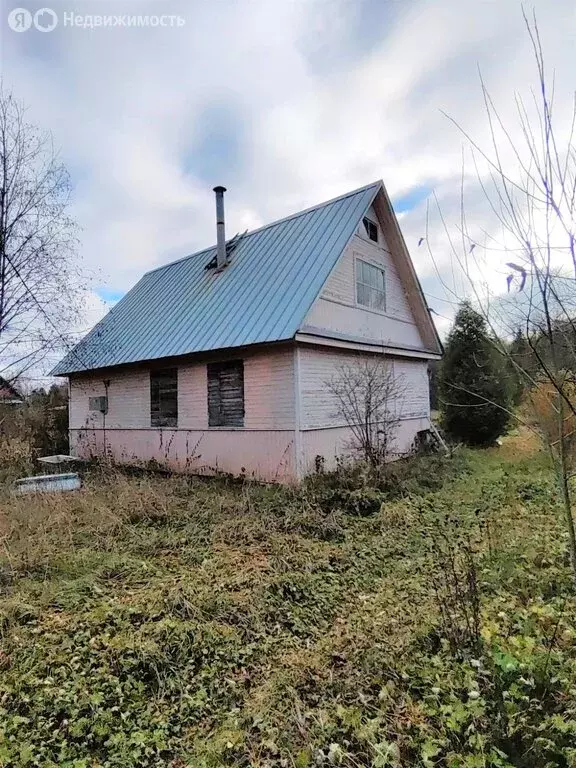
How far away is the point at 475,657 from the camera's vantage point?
2848 millimetres

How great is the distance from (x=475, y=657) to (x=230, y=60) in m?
8.09

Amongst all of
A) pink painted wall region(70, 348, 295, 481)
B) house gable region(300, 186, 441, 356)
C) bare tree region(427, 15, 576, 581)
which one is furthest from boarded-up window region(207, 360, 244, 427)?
bare tree region(427, 15, 576, 581)

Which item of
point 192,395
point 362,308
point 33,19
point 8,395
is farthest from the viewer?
point 8,395

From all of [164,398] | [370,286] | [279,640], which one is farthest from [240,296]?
[279,640]

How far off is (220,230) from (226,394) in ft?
17.0

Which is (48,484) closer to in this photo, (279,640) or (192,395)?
(192,395)

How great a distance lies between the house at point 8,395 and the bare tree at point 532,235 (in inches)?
461

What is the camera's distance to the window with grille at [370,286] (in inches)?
437

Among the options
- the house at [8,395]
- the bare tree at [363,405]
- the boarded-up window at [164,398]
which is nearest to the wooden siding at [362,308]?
the bare tree at [363,405]

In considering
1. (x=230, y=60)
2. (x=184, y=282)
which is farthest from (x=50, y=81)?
(x=184, y=282)

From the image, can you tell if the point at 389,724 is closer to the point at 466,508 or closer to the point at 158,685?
the point at 158,685

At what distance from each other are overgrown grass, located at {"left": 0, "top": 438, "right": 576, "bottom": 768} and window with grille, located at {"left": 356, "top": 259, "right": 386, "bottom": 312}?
6.26 meters

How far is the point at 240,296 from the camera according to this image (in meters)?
10.5

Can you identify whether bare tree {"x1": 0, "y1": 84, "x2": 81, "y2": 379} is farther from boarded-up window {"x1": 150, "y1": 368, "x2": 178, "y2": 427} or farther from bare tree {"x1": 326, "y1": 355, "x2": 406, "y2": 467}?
bare tree {"x1": 326, "y1": 355, "x2": 406, "y2": 467}
